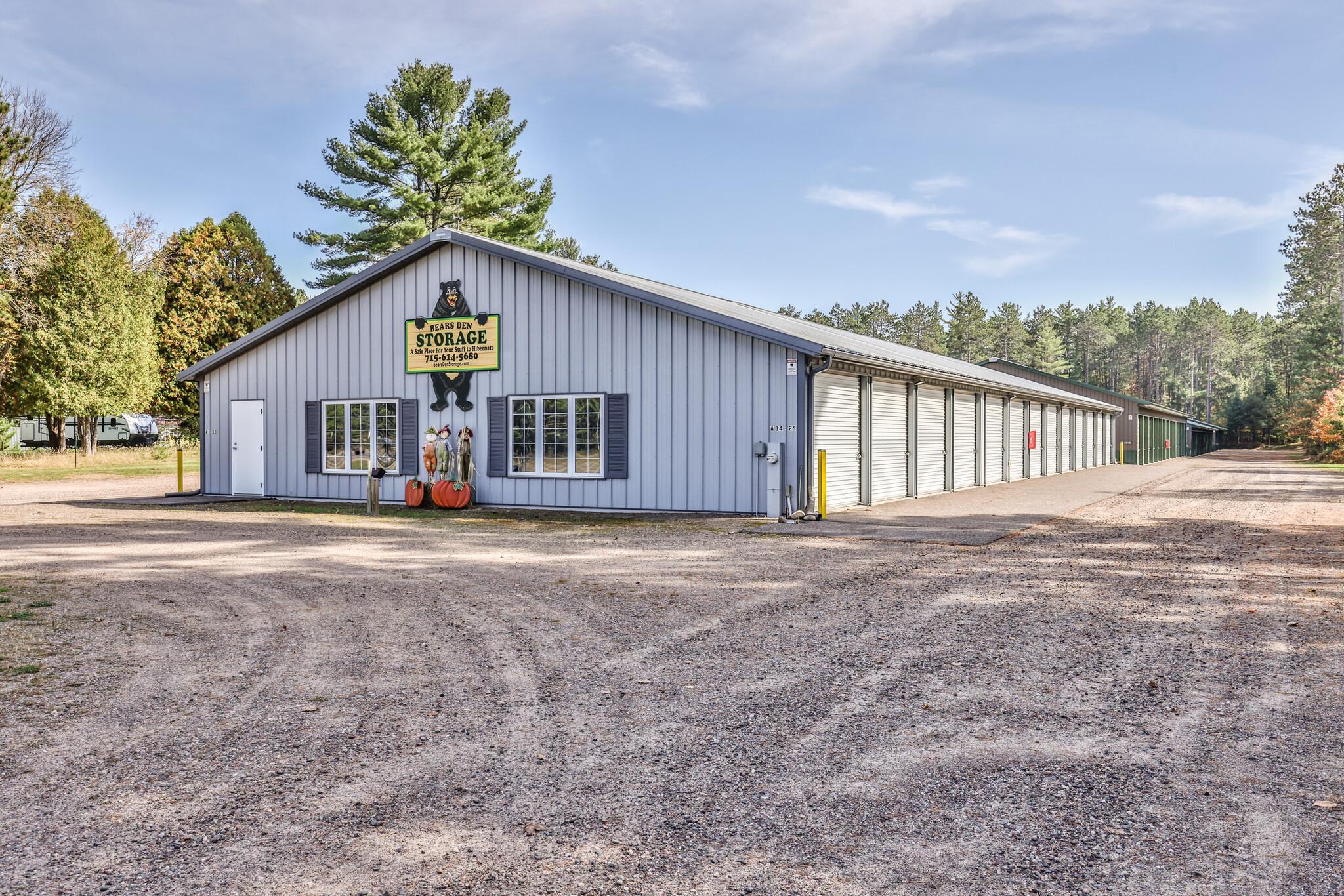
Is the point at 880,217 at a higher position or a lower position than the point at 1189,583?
higher

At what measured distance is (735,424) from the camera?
15.3 m

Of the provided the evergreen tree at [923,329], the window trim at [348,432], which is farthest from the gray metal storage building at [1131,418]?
the evergreen tree at [923,329]

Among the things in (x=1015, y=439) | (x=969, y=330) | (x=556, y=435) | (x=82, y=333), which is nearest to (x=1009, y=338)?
(x=969, y=330)

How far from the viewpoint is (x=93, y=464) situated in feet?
111

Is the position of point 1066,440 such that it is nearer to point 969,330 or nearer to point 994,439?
point 994,439

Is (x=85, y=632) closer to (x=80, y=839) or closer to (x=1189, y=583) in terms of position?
(x=80, y=839)

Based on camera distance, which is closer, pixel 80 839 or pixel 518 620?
pixel 80 839

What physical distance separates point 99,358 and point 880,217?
1263 inches

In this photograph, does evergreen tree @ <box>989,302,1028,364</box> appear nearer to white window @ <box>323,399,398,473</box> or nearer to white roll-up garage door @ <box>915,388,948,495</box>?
white roll-up garage door @ <box>915,388,948,495</box>

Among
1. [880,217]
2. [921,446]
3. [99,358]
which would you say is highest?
[880,217]

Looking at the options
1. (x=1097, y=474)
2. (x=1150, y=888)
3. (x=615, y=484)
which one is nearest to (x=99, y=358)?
(x=615, y=484)

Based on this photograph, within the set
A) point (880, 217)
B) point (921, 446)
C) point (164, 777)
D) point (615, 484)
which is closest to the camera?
point (164, 777)

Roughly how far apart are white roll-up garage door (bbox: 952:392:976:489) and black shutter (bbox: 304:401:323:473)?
46.4 feet

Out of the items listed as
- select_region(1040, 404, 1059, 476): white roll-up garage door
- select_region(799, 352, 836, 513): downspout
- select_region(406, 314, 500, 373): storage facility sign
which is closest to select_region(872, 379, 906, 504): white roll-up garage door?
select_region(799, 352, 836, 513): downspout
